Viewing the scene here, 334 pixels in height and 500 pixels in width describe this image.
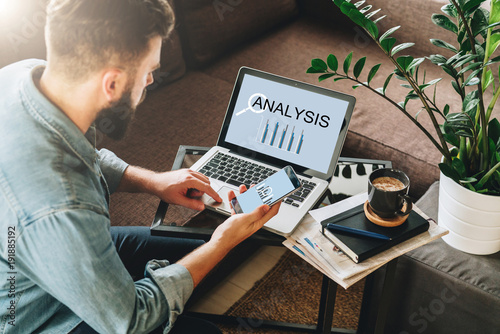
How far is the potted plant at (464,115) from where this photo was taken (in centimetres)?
99

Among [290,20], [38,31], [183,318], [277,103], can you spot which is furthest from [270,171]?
[290,20]

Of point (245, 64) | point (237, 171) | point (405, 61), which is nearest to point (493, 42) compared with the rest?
point (405, 61)

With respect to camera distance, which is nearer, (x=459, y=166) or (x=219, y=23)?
(x=459, y=166)

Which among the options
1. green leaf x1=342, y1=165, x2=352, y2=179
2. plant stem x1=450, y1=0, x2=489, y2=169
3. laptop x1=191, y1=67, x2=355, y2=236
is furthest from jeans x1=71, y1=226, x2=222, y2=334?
plant stem x1=450, y1=0, x2=489, y2=169

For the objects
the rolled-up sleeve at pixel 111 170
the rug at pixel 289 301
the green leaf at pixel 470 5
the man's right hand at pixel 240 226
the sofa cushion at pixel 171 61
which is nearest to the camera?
the green leaf at pixel 470 5

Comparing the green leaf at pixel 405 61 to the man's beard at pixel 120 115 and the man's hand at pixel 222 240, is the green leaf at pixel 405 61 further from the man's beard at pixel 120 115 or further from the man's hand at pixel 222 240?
the man's beard at pixel 120 115

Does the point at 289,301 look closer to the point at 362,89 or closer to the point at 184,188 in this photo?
the point at 184,188

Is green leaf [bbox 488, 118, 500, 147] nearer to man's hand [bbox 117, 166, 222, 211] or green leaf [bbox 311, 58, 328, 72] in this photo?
green leaf [bbox 311, 58, 328, 72]

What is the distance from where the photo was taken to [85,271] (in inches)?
32.0

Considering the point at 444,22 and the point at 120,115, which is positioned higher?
the point at 444,22

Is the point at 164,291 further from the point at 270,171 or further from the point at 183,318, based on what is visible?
the point at 270,171

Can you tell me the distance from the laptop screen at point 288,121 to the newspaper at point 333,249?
6.7 inches

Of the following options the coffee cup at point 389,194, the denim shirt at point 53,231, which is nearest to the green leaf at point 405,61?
the coffee cup at point 389,194

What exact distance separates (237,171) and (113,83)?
0.44 m
